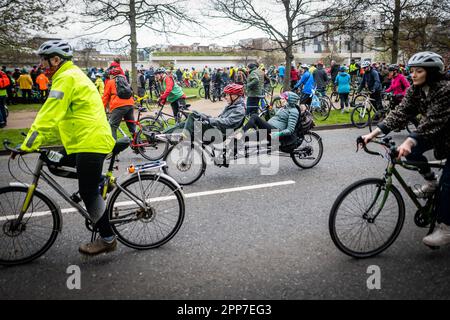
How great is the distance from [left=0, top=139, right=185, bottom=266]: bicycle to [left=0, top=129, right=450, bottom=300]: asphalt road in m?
0.14

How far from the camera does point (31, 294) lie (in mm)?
2803

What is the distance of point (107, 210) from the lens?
10.7 feet

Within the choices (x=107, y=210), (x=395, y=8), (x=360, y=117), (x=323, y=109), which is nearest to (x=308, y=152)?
(x=107, y=210)

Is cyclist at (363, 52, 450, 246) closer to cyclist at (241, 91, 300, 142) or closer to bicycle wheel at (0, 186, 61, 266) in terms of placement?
cyclist at (241, 91, 300, 142)

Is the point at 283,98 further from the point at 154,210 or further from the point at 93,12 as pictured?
the point at 93,12

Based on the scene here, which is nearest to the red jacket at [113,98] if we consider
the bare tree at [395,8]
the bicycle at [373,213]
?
the bicycle at [373,213]

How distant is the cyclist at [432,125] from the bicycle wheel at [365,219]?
34 cm

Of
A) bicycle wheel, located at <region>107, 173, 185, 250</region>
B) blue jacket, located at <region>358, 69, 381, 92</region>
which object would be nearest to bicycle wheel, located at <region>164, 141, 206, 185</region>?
bicycle wheel, located at <region>107, 173, 185, 250</region>

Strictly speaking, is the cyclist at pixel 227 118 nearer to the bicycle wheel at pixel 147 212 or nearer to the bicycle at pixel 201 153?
the bicycle at pixel 201 153

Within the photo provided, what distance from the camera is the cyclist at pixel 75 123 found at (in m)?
2.84

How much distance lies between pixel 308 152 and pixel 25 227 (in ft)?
15.4

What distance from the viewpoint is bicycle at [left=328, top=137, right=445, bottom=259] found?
319 centimetres
